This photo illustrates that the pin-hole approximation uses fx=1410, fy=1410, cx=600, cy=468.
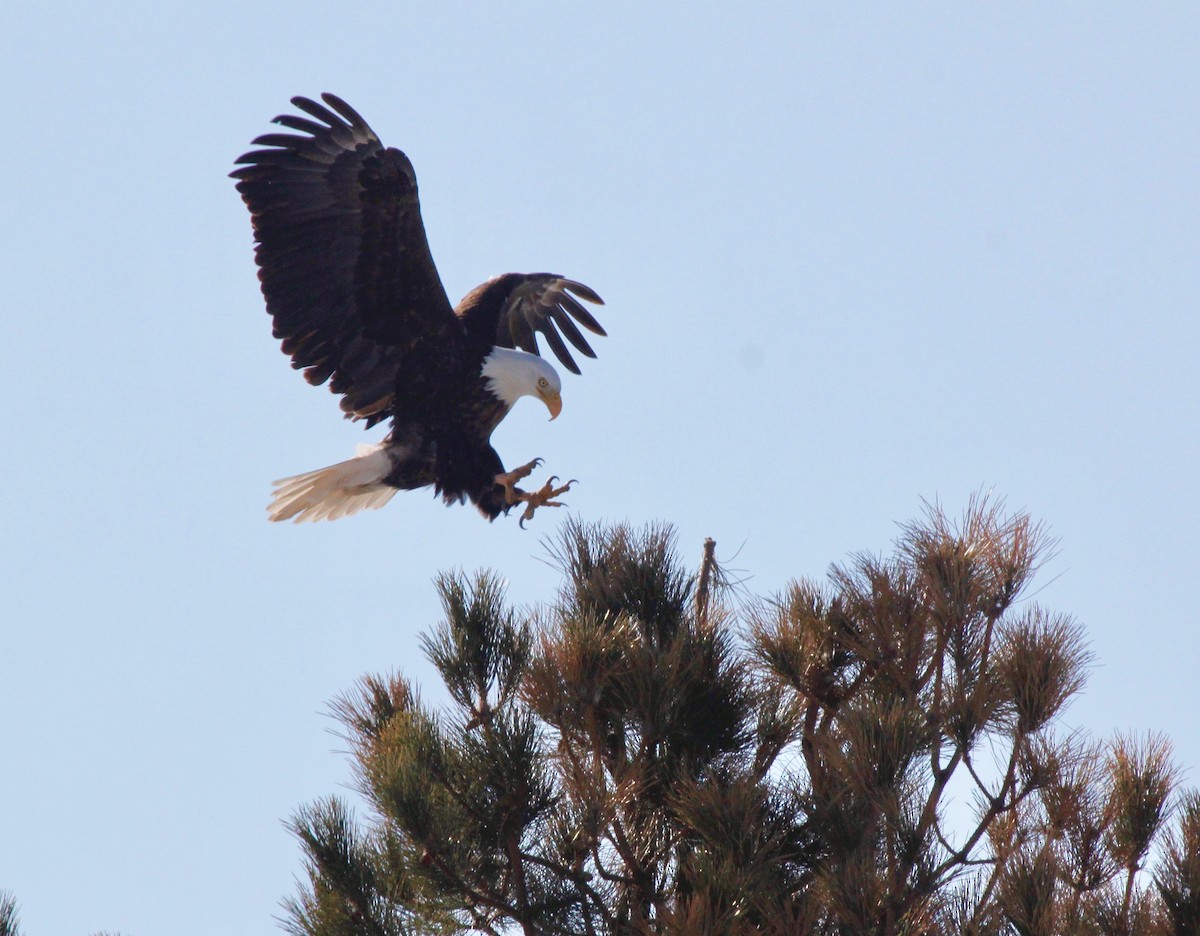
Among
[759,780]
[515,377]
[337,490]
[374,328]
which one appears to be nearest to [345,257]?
[374,328]

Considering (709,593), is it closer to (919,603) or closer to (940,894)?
(919,603)

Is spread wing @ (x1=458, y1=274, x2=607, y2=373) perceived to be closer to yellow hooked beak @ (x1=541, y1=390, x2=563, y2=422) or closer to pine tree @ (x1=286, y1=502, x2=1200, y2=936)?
yellow hooked beak @ (x1=541, y1=390, x2=563, y2=422)

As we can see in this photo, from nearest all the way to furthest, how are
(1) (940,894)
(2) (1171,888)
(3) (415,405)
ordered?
1. (1) (940,894)
2. (2) (1171,888)
3. (3) (415,405)

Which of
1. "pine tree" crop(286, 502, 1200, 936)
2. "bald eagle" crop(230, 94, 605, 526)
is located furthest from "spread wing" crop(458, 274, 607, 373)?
"pine tree" crop(286, 502, 1200, 936)

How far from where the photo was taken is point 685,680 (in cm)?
355

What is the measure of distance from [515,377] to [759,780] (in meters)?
2.83

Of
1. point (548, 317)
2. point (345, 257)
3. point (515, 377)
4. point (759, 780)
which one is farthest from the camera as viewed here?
point (548, 317)

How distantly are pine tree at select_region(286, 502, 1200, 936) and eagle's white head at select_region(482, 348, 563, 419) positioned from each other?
7.40ft

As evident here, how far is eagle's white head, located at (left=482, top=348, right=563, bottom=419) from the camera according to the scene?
5984 millimetres

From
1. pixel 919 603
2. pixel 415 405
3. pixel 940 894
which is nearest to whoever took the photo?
pixel 940 894

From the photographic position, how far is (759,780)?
3520mm

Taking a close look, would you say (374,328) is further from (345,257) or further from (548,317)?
(548,317)

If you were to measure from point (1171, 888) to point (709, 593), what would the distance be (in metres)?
1.40

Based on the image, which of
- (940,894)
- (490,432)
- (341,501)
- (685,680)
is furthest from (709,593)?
(341,501)
